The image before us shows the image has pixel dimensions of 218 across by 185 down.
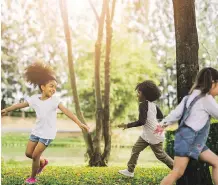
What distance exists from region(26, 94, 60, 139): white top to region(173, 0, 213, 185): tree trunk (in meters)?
1.59

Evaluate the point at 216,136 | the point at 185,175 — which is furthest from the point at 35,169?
the point at 216,136

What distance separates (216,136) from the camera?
1084cm

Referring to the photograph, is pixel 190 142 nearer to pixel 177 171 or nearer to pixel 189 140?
pixel 189 140

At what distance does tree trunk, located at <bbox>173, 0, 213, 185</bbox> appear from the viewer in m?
6.03

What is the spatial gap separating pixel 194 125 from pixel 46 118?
2.03 meters

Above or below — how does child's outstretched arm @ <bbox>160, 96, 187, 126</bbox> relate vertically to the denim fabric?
above

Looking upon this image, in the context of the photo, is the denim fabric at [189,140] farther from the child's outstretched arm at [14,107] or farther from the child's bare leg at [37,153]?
the child's outstretched arm at [14,107]

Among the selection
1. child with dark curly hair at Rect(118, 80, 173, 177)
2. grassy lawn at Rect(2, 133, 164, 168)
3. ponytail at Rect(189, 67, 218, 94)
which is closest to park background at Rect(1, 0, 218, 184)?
grassy lawn at Rect(2, 133, 164, 168)

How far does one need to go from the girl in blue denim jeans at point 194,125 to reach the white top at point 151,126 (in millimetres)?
1614

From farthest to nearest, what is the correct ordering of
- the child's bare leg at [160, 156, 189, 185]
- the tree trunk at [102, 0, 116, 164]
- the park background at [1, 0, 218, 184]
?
the park background at [1, 0, 218, 184] < the tree trunk at [102, 0, 116, 164] < the child's bare leg at [160, 156, 189, 185]

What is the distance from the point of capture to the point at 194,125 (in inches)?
195

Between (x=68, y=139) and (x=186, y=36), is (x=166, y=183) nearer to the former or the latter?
(x=186, y=36)

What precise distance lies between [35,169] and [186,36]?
258 cm

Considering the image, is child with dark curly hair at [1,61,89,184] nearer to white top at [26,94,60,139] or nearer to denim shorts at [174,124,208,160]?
white top at [26,94,60,139]
